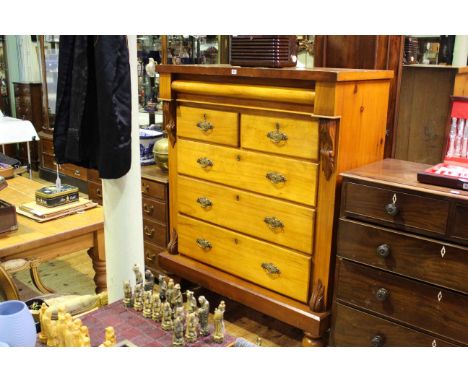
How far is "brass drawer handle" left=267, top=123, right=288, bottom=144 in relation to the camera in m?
2.48

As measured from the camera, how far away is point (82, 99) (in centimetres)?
178

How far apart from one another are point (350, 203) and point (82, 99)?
1236mm

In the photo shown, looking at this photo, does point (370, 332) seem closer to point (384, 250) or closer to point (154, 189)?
point (384, 250)

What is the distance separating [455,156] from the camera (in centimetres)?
229

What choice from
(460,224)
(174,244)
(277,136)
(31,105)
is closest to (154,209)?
(174,244)

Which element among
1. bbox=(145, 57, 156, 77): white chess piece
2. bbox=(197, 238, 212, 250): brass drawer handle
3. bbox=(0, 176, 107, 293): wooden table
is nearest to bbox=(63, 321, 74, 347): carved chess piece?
bbox=(0, 176, 107, 293): wooden table

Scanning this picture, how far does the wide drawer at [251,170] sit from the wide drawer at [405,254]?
28 centimetres

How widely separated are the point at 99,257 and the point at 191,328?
4.36 feet

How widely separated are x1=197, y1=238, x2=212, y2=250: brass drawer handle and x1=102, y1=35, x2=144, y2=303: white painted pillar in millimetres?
1017

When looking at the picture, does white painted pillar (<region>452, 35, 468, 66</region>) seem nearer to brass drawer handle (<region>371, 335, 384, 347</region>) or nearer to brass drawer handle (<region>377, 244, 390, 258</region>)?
brass drawer handle (<region>377, 244, 390, 258</region>)

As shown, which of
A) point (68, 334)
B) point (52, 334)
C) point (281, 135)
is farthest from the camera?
point (281, 135)

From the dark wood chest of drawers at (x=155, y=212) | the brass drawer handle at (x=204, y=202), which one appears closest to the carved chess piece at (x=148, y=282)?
the brass drawer handle at (x=204, y=202)

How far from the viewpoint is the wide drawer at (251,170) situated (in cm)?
246
